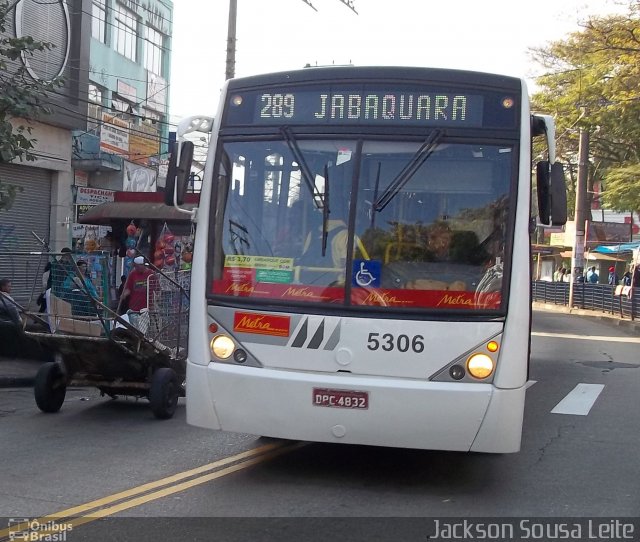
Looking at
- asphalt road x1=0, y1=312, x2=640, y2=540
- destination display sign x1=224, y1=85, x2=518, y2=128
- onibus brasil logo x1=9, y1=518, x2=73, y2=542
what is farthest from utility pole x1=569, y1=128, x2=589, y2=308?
onibus brasil logo x1=9, y1=518, x2=73, y2=542

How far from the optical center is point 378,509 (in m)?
6.01

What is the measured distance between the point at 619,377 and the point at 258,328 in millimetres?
9657

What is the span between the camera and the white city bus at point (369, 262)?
613cm

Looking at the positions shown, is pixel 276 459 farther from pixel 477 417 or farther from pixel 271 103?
pixel 271 103

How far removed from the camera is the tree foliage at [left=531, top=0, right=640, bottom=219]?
2280 centimetres

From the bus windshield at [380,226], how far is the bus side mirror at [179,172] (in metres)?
0.69

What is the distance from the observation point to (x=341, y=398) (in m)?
6.14

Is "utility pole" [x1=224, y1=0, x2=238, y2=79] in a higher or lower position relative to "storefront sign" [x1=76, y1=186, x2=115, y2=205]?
higher

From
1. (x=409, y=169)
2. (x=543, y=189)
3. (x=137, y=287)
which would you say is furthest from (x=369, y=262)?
(x=137, y=287)

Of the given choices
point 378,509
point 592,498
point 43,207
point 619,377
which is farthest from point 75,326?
point 43,207

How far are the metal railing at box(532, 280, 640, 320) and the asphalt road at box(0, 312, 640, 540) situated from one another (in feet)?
54.8

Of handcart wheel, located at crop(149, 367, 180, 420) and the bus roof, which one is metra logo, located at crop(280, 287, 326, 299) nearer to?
the bus roof

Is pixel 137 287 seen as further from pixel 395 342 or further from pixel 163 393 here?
pixel 395 342

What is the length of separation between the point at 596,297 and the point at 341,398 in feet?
89.2
